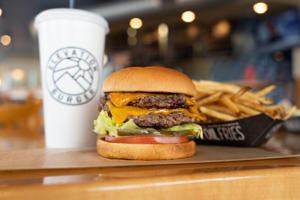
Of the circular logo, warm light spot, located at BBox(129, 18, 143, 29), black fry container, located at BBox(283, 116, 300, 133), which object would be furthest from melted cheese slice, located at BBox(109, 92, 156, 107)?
warm light spot, located at BBox(129, 18, 143, 29)

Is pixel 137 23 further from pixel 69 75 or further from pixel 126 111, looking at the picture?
pixel 126 111

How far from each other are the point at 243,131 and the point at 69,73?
0.79 meters

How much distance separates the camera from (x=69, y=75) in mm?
1138

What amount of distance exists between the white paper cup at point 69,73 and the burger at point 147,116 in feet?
0.64

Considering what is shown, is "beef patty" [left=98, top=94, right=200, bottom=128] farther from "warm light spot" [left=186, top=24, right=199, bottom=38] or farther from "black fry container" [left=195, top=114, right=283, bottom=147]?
"warm light spot" [left=186, top=24, right=199, bottom=38]

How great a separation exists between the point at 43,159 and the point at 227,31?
804 centimetres

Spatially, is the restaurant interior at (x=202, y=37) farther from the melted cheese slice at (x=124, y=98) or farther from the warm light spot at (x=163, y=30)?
the melted cheese slice at (x=124, y=98)

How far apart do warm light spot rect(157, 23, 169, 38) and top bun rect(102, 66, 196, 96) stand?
7638 millimetres

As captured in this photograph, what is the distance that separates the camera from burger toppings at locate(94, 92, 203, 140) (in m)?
0.95

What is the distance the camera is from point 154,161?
2.78ft

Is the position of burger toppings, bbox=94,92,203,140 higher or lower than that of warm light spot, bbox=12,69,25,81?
lower

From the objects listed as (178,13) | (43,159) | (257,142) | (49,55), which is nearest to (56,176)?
(43,159)

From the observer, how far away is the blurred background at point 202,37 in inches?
267

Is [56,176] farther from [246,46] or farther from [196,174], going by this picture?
[246,46]
